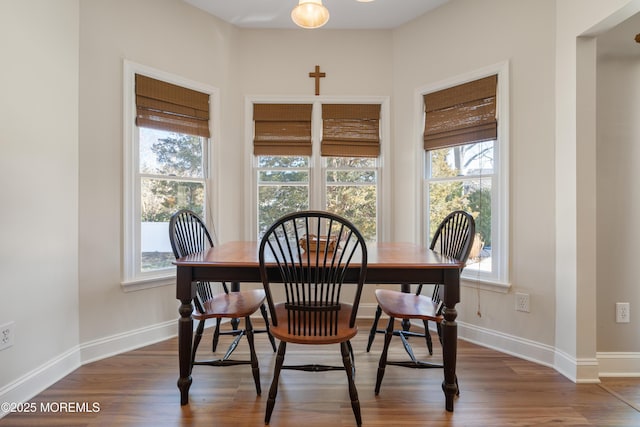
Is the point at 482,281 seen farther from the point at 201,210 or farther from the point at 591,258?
the point at 201,210

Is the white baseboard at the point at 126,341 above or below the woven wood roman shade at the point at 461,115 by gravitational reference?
below

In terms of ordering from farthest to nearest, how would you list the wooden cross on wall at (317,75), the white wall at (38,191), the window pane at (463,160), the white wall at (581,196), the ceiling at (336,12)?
1. the wooden cross on wall at (317,75)
2. the ceiling at (336,12)
3. the window pane at (463,160)
4. the white wall at (581,196)
5. the white wall at (38,191)

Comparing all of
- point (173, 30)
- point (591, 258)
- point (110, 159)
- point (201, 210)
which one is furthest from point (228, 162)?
point (591, 258)

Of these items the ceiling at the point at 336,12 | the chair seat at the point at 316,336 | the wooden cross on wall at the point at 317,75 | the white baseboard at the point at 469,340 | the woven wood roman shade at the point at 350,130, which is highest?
the ceiling at the point at 336,12

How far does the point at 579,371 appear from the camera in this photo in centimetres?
188

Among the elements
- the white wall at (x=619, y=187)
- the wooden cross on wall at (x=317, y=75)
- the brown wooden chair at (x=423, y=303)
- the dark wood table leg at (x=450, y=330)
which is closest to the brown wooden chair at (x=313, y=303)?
the brown wooden chair at (x=423, y=303)

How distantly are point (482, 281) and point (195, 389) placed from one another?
2.12m

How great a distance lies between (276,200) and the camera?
3.04 m

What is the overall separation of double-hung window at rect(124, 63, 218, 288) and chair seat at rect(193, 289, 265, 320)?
0.83 meters

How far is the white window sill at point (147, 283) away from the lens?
2.30 metres

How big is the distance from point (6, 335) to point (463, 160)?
3.16m

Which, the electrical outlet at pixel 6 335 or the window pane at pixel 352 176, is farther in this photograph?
the window pane at pixel 352 176

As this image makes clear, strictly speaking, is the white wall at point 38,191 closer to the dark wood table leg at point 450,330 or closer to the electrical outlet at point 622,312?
the dark wood table leg at point 450,330

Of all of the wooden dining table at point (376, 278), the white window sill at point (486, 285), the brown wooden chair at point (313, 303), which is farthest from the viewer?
the white window sill at point (486, 285)
